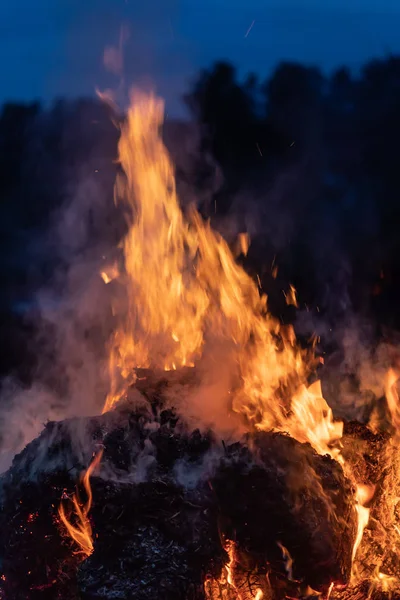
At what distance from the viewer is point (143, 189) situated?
543 centimetres

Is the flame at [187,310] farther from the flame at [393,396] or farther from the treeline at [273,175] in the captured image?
the treeline at [273,175]

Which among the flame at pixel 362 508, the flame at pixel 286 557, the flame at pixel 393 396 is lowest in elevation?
the flame at pixel 362 508

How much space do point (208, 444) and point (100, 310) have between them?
158 inches

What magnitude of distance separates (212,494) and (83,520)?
813 millimetres

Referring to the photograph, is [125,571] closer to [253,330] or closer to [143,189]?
[253,330]

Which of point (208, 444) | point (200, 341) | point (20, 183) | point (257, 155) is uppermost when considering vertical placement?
point (208, 444)

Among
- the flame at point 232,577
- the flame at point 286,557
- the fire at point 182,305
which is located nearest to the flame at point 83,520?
the flame at point 232,577

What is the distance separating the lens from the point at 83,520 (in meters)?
3.39

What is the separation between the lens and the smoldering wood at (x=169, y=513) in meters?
3.10

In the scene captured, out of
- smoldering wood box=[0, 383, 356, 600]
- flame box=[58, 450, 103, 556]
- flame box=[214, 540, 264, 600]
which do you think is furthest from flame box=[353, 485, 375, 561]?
flame box=[58, 450, 103, 556]

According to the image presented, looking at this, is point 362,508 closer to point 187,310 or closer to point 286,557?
point 286,557

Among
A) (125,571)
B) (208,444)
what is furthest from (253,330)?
(125,571)

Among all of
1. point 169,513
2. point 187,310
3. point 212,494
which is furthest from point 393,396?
point 169,513

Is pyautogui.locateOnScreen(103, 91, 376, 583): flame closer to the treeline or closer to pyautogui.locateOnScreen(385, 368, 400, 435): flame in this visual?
pyautogui.locateOnScreen(385, 368, 400, 435): flame
